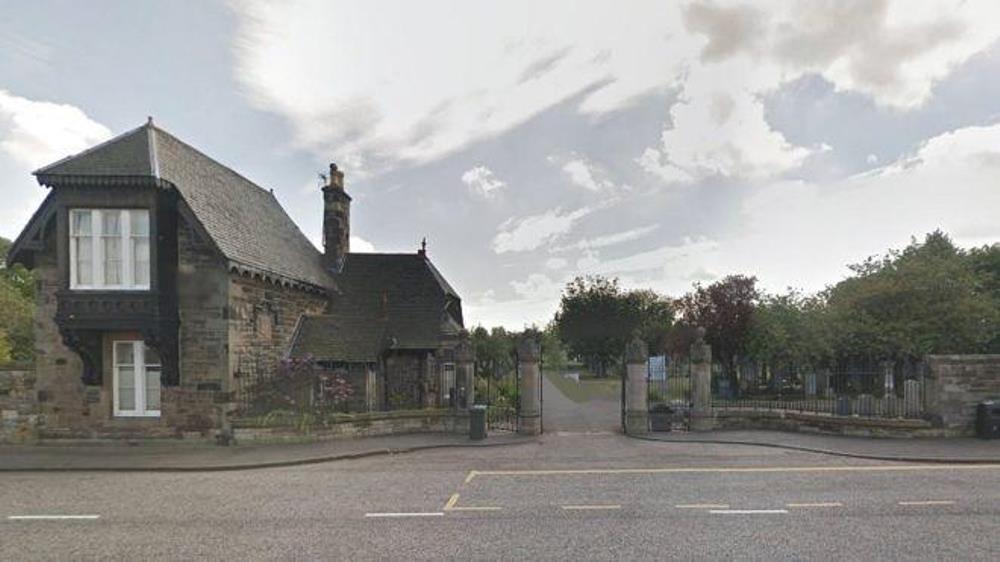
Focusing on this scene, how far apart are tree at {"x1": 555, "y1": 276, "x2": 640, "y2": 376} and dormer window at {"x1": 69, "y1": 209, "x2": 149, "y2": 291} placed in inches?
1979

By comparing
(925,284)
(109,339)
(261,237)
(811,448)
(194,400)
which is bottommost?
(811,448)

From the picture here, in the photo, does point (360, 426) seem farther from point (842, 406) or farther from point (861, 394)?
point (861, 394)

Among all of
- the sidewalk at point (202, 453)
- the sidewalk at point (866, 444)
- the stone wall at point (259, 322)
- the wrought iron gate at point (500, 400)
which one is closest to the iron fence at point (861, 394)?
the sidewalk at point (866, 444)

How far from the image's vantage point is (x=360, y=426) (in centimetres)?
1563

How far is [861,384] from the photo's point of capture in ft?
68.6

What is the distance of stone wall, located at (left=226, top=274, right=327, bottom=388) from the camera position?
1542 cm

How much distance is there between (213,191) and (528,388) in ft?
41.0

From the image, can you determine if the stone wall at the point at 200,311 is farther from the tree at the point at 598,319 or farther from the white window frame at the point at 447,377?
the tree at the point at 598,319

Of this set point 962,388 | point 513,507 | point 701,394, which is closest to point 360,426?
point 513,507

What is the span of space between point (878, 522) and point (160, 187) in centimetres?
1763

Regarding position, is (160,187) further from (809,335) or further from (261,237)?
(809,335)

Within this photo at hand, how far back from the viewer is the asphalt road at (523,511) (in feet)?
22.7

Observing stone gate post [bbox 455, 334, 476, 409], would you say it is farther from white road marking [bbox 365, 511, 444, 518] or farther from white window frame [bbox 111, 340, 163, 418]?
white window frame [bbox 111, 340, 163, 418]

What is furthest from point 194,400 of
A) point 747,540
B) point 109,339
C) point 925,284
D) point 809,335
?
point 925,284
